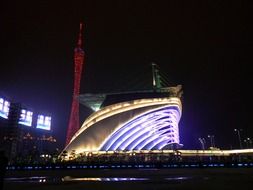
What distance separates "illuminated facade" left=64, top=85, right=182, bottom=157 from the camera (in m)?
91.4

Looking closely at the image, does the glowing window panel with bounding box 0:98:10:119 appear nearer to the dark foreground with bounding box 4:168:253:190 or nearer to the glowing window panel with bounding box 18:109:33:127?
the glowing window panel with bounding box 18:109:33:127

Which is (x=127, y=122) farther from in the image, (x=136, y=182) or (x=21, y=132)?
(x=136, y=182)

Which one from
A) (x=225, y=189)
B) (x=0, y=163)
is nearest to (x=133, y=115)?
(x=225, y=189)

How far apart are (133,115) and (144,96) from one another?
29.1 ft

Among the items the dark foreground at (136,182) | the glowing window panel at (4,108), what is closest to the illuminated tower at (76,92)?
the glowing window panel at (4,108)

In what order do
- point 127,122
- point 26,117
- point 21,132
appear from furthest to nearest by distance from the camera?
point 21,132, point 26,117, point 127,122

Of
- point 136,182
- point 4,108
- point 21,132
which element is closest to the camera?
point 136,182

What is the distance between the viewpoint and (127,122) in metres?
91.1

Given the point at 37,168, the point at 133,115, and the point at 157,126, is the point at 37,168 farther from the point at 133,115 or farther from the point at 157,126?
the point at 157,126

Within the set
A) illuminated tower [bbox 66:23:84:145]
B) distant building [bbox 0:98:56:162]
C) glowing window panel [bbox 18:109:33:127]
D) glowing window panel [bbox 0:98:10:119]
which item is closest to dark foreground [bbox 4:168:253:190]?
distant building [bbox 0:98:56:162]

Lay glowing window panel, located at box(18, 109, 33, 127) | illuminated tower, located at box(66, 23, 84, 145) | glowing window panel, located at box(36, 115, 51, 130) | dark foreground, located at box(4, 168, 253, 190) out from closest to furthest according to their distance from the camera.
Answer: dark foreground, located at box(4, 168, 253, 190)
illuminated tower, located at box(66, 23, 84, 145)
glowing window panel, located at box(18, 109, 33, 127)
glowing window panel, located at box(36, 115, 51, 130)

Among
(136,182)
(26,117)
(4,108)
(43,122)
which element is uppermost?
(4,108)

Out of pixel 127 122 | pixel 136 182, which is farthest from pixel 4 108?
pixel 136 182

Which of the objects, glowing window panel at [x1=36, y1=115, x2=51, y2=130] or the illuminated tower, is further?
glowing window panel at [x1=36, y1=115, x2=51, y2=130]
